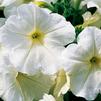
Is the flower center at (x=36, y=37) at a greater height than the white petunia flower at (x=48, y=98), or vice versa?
the flower center at (x=36, y=37)

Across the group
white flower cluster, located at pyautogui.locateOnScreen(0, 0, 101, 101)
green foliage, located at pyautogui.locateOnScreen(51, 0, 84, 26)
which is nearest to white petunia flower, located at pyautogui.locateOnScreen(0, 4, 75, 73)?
white flower cluster, located at pyautogui.locateOnScreen(0, 0, 101, 101)

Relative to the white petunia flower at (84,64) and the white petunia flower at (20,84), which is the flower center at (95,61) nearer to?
the white petunia flower at (84,64)

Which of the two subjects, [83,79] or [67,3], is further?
[67,3]

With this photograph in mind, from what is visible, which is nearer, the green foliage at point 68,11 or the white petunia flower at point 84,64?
the white petunia flower at point 84,64

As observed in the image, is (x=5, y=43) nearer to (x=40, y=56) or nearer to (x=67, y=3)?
(x=40, y=56)

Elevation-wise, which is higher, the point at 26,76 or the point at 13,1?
the point at 13,1

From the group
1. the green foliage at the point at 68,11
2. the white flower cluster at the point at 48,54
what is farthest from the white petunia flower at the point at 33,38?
the green foliage at the point at 68,11

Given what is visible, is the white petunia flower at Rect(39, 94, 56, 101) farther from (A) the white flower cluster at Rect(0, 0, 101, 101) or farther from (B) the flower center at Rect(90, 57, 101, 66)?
(B) the flower center at Rect(90, 57, 101, 66)

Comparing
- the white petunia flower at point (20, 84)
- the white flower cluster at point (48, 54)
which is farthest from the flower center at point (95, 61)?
the white petunia flower at point (20, 84)

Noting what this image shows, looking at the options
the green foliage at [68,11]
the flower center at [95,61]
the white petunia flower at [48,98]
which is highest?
the green foliage at [68,11]

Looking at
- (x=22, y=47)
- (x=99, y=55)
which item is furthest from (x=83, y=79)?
(x=22, y=47)
